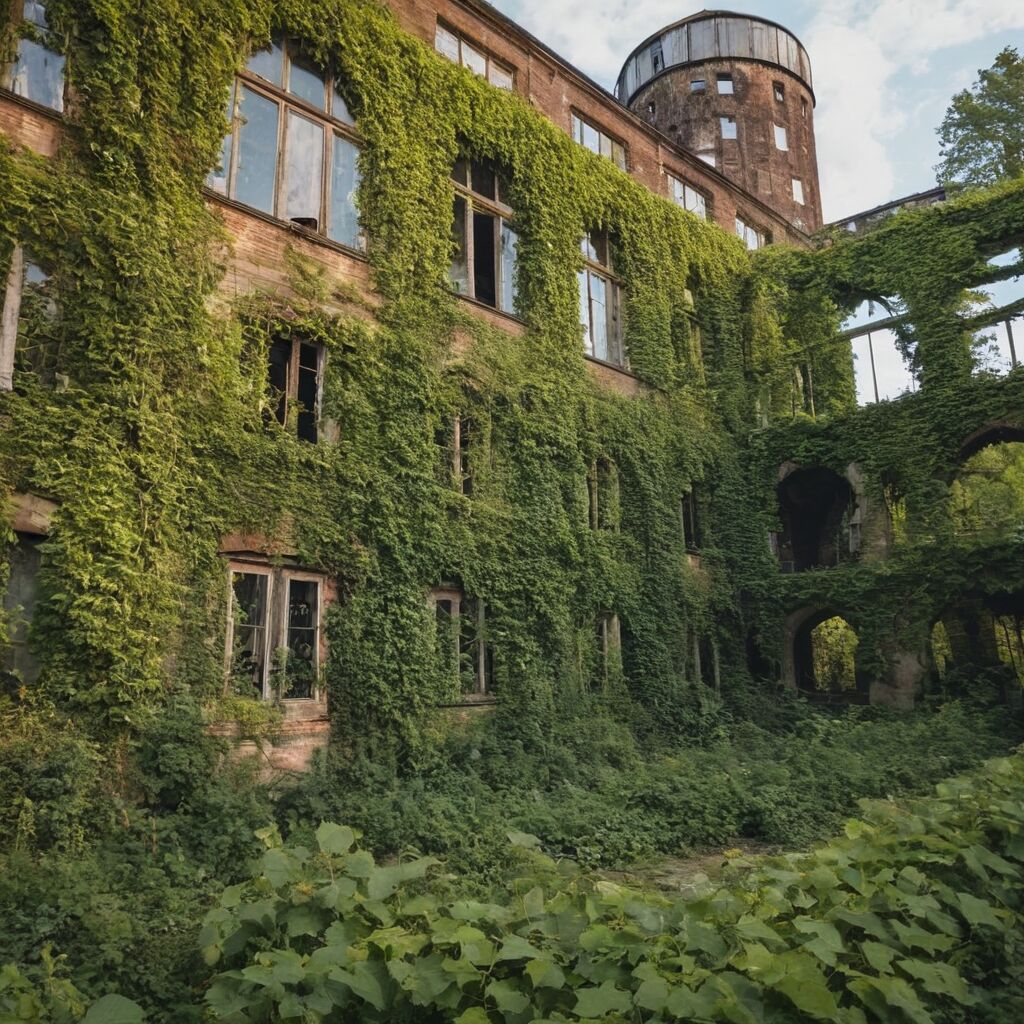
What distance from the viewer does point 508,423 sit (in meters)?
13.3

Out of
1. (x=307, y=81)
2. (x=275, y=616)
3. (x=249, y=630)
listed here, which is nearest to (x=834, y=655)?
(x=275, y=616)

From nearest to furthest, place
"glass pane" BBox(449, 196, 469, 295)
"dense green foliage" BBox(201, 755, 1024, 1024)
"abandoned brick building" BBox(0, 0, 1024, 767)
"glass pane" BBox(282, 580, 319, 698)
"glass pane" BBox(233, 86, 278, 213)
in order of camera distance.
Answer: "dense green foliage" BBox(201, 755, 1024, 1024) < "abandoned brick building" BBox(0, 0, 1024, 767) < "glass pane" BBox(282, 580, 319, 698) < "glass pane" BBox(233, 86, 278, 213) < "glass pane" BBox(449, 196, 469, 295)

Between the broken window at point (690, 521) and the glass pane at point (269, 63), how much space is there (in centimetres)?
1075

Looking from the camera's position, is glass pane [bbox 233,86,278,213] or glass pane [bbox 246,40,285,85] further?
glass pane [bbox 246,40,285,85]

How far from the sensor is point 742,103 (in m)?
33.9

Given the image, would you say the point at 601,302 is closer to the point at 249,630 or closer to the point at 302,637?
the point at 302,637

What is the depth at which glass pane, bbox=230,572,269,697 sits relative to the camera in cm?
932

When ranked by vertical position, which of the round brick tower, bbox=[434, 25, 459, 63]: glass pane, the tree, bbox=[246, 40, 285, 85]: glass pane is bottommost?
bbox=[246, 40, 285, 85]: glass pane

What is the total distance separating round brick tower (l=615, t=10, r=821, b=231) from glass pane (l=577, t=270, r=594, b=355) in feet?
69.1

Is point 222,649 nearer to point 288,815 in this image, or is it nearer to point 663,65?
point 288,815

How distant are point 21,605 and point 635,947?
7155 millimetres

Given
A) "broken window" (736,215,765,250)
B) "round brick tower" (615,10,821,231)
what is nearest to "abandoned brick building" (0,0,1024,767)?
"broken window" (736,215,765,250)

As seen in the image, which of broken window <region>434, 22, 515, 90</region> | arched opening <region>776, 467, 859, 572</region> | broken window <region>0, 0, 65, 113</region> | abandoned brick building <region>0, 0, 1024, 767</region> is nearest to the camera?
abandoned brick building <region>0, 0, 1024, 767</region>

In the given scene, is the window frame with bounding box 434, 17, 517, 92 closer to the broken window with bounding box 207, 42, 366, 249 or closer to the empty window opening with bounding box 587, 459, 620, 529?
the broken window with bounding box 207, 42, 366, 249
